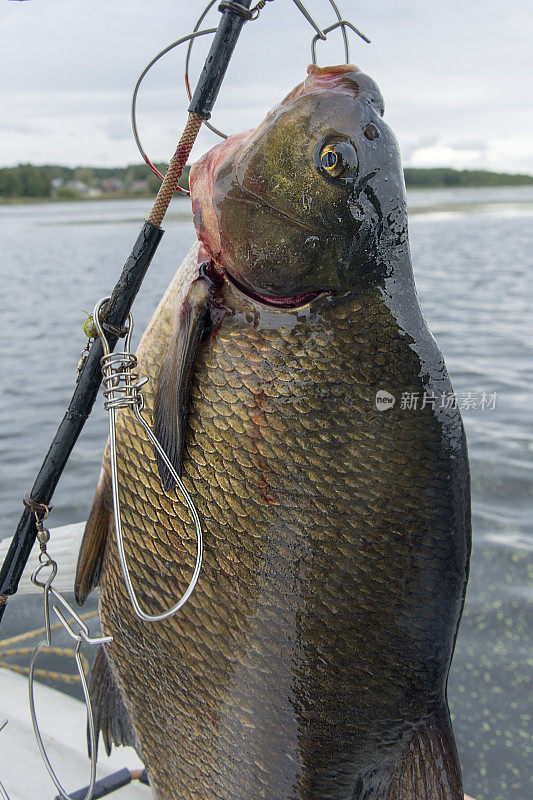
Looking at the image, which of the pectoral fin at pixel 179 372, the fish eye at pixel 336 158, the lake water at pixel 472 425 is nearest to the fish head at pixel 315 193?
the fish eye at pixel 336 158

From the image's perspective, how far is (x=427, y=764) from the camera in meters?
1.60

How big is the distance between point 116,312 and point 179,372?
0.20 metres

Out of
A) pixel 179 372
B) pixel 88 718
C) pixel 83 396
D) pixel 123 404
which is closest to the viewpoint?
pixel 123 404

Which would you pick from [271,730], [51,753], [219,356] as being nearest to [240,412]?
[219,356]

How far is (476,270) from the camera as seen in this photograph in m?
15.8

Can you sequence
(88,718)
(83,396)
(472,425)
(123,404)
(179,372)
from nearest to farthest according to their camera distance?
(123,404), (179,372), (83,396), (88,718), (472,425)

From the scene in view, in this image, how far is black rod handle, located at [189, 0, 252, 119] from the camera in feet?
4.74

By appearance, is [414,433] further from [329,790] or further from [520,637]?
[520,637]

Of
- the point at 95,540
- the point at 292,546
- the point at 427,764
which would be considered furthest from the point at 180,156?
the point at 427,764

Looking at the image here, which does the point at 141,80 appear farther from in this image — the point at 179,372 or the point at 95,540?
the point at 95,540

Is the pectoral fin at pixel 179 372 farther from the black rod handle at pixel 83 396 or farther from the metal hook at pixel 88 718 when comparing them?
the metal hook at pixel 88 718

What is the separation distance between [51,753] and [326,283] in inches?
88.4

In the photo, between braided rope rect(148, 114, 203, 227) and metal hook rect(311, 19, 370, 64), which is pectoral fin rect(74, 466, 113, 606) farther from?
metal hook rect(311, 19, 370, 64)

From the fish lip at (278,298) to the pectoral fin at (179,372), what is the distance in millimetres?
59
